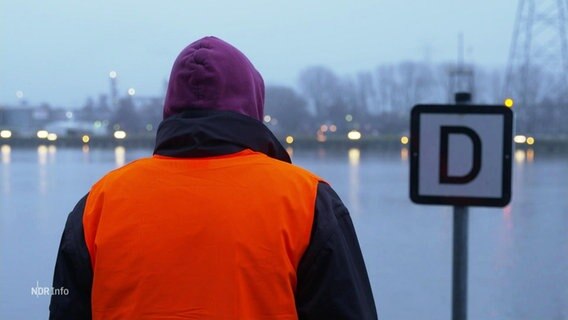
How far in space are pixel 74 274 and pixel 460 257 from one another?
1.95 metres

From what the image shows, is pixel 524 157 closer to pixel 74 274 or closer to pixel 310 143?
Result: pixel 310 143

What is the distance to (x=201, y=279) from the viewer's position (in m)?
1.82

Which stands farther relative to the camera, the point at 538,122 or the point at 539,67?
the point at 538,122

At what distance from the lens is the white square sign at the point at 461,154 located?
11.5 ft

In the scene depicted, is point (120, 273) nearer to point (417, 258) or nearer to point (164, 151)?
point (164, 151)

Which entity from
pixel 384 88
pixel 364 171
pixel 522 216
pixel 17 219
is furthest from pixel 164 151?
pixel 384 88

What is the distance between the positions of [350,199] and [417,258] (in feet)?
22.9

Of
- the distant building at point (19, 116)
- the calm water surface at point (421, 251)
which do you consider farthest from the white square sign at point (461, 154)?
the distant building at point (19, 116)

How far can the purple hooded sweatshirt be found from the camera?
6.53 ft

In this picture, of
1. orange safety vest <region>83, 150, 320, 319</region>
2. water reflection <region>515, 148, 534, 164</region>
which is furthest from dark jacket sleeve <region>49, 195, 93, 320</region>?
water reflection <region>515, 148, 534, 164</region>

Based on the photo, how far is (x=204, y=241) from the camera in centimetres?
184

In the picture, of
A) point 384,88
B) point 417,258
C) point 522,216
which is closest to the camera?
point 417,258

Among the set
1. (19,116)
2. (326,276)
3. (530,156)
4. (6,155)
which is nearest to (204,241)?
(326,276)

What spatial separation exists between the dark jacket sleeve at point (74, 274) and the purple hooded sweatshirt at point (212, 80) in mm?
357
